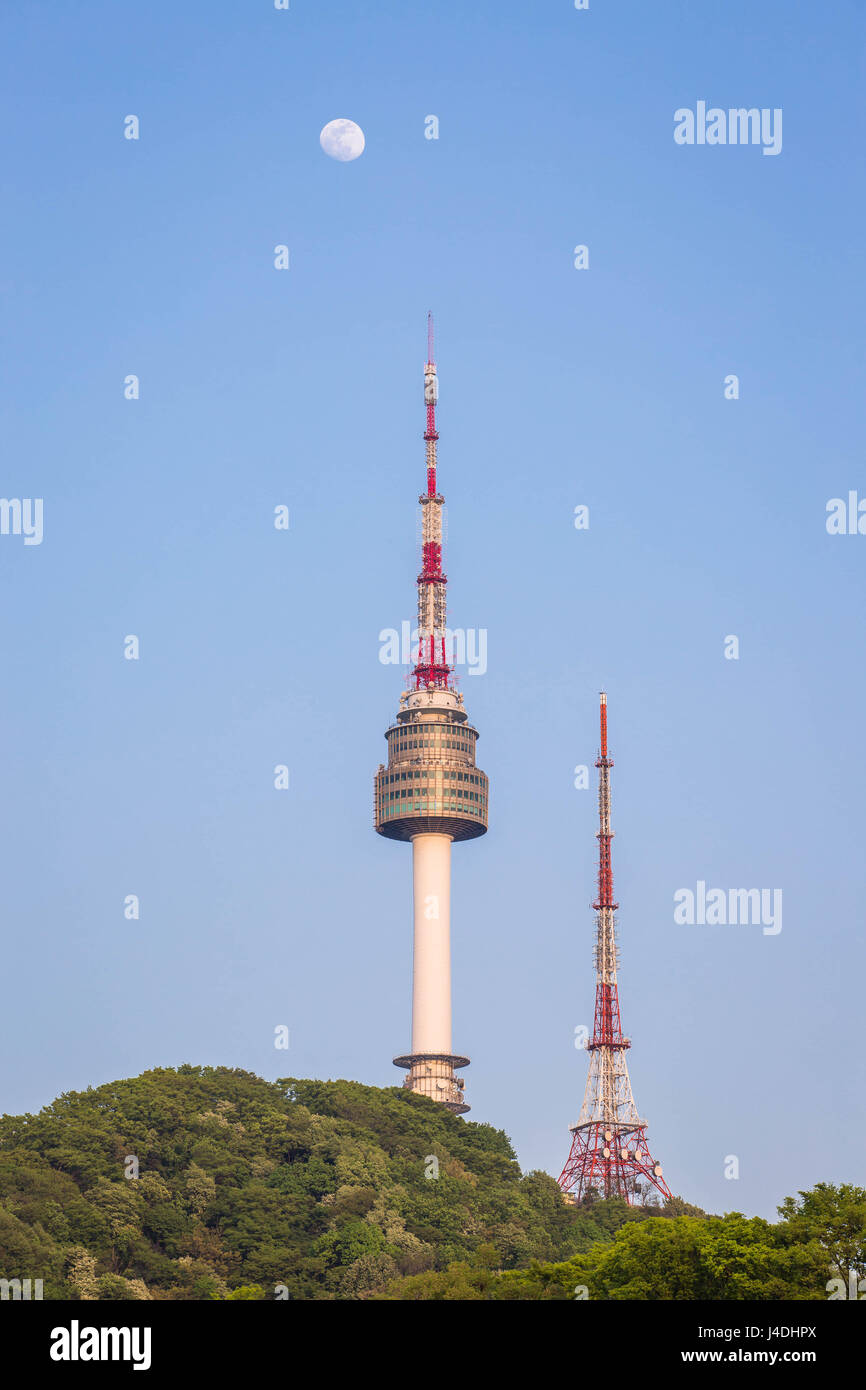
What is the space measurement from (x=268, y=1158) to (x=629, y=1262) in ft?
267

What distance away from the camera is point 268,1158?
641 ft

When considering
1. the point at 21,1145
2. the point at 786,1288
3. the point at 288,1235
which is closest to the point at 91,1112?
the point at 21,1145
